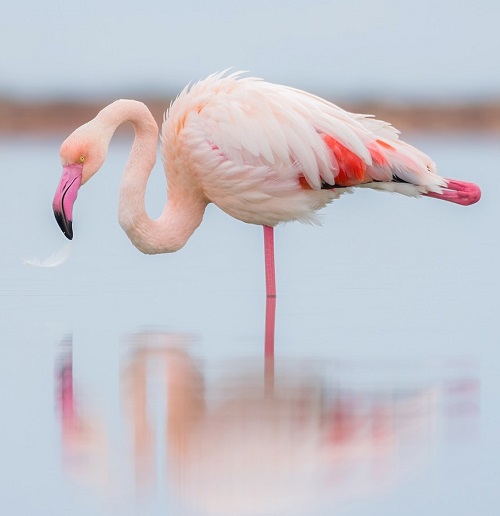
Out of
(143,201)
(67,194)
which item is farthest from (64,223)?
(143,201)

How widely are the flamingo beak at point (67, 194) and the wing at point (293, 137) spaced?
27.1 inches

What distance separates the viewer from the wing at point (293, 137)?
7.45 m

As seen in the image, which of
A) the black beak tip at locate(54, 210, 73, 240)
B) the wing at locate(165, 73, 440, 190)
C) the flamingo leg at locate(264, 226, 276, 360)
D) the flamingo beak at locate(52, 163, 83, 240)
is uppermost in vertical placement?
the wing at locate(165, 73, 440, 190)

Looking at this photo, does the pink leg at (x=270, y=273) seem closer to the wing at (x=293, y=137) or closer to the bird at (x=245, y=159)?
the bird at (x=245, y=159)

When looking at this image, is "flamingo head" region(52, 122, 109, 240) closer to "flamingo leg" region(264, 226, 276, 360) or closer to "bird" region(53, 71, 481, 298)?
"bird" region(53, 71, 481, 298)

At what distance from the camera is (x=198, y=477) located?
4.25m

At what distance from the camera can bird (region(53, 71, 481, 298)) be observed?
293 inches

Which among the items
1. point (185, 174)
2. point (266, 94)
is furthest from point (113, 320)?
point (266, 94)

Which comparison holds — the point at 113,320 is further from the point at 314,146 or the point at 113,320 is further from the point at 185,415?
the point at 185,415

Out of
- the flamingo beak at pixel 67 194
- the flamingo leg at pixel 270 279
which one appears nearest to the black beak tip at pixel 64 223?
the flamingo beak at pixel 67 194

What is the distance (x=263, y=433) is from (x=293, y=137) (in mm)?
3064

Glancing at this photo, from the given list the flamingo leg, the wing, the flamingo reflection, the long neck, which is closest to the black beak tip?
the long neck

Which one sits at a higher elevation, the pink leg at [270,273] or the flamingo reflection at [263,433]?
the pink leg at [270,273]

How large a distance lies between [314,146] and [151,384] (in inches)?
94.4
